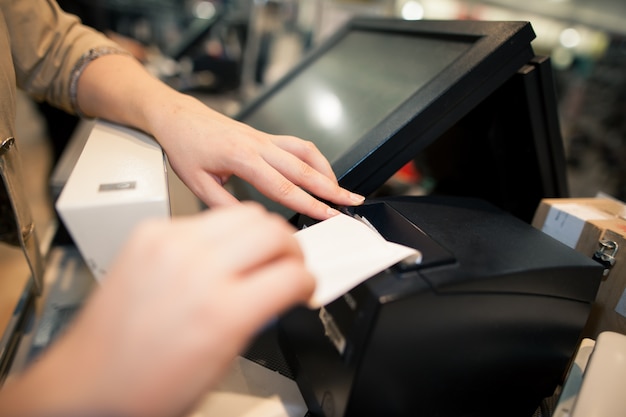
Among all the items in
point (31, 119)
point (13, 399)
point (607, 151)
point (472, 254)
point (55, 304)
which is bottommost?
point (31, 119)

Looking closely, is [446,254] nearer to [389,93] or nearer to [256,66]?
[389,93]

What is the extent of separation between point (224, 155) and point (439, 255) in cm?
28

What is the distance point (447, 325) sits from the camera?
14.1 inches

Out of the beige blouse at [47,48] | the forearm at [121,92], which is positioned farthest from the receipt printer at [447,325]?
the beige blouse at [47,48]

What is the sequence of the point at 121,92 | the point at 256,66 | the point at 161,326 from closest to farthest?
the point at 161,326, the point at 121,92, the point at 256,66

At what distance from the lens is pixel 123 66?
1.94 feet

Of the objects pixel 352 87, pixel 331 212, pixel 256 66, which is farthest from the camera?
pixel 256 66

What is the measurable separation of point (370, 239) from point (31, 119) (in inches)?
139

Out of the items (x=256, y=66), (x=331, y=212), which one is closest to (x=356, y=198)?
(x=331, y=212)

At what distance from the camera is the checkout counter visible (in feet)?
1.13

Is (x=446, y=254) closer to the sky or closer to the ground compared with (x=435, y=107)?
closer to the ground

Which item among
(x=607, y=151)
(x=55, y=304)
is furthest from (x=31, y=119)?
(x=607, y=151)

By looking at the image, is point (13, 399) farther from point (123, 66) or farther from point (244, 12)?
point (244, 12)

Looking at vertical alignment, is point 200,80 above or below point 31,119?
above
